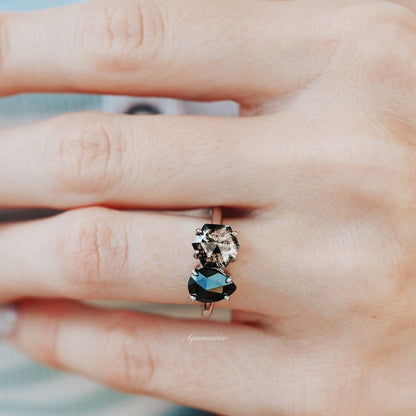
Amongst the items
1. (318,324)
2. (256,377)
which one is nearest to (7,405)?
(256,377)

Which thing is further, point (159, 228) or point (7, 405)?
point (7, 405)

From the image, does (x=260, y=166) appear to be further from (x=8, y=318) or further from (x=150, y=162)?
(x=8, y=318)

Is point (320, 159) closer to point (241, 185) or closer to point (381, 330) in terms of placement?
point (241, 185)

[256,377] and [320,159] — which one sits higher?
[320,159]

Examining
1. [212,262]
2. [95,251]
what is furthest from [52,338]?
[212,262]

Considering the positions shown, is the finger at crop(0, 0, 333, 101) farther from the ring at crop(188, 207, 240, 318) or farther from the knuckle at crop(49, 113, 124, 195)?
the ring at crop(188, 207, 240, 318)

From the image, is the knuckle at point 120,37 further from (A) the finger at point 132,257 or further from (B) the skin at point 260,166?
(A) the finger at point 132,257
